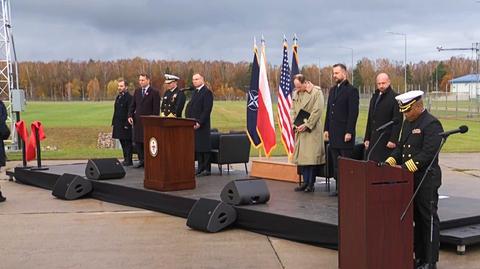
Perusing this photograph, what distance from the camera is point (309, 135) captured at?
8.18 meters

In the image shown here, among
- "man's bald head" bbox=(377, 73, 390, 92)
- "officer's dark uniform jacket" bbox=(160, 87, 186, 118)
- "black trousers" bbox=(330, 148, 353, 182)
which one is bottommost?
"black trousers" bbox=(330, 148, 353, 182)

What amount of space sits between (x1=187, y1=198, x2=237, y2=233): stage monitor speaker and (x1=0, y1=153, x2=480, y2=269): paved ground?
0.10 meters

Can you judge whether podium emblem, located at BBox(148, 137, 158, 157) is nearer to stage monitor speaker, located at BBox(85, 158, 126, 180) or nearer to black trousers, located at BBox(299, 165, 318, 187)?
stage monitor speaker, located at BBox(85, 158, 126, 180)

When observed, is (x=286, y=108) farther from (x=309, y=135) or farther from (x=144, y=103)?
(x=144, y=103)

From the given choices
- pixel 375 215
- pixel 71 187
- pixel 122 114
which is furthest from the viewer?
pixel 122 114

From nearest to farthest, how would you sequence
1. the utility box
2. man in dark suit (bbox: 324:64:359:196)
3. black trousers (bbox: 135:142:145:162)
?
man in dark suit (bbox: 324:64:359:196) → black trousers (bbox: 135:142:145:162) → the utility box

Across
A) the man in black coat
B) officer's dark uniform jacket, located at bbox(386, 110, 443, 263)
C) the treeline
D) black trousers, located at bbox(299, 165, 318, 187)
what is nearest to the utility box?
black trousers, located at bbox(299, 165, 318, 187)

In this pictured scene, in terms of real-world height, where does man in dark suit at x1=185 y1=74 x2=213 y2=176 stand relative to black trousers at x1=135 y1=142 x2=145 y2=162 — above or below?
above

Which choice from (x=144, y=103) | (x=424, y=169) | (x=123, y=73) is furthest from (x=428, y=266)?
(x=123, y=73)

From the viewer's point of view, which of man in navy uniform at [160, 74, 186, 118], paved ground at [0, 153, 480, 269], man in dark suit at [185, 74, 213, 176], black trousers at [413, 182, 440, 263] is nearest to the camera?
black trousers at [413, 182, 440, 263]

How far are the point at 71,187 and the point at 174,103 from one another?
2.14 m

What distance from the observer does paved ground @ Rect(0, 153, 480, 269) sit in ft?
18.4

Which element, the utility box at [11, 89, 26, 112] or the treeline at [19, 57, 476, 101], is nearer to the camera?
the utility box at [11, 89, 26, 112]

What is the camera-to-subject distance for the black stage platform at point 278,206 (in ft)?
19.9
